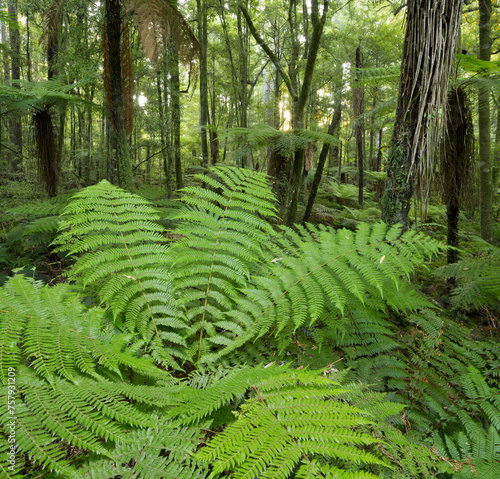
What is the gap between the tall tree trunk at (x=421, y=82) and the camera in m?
1.75

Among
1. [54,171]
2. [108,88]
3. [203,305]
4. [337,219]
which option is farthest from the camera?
[337,219]

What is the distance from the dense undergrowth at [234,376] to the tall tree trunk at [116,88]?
1646 millimetres

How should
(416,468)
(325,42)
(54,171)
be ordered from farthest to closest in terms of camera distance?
(325,42), (54,171), (416,468)

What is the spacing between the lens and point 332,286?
4.16 feet

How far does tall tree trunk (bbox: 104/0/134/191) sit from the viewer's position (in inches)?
109

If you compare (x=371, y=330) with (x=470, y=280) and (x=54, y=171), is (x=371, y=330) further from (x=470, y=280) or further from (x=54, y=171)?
(x=54, y=171)

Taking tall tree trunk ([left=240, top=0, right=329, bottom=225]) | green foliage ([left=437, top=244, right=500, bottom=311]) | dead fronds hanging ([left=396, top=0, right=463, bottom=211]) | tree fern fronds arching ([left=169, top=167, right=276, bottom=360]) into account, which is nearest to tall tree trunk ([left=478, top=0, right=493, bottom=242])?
tall tree trunk ([left=240, top=0, right=329, bottom=225])

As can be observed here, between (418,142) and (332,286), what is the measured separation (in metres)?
1.30

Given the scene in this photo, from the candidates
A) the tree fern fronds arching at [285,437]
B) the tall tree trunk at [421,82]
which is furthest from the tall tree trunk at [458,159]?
the tree fern fronds arching at [285,437]

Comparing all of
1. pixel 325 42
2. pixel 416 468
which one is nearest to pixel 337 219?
pixel 416 468

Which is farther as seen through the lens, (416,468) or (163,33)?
(163,33)

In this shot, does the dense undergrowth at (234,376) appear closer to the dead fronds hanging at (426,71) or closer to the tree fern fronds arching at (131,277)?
the tree fern fronds arching at (131,277)

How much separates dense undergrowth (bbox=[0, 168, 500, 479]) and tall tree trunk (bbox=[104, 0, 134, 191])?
5.40ft

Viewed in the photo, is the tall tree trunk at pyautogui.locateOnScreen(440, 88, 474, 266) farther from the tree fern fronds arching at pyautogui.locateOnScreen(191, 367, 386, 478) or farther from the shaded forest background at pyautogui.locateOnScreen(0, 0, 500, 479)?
the tree fern fronds arching at pyautogui.locateOnScreen(191, 367, 386, 478)
